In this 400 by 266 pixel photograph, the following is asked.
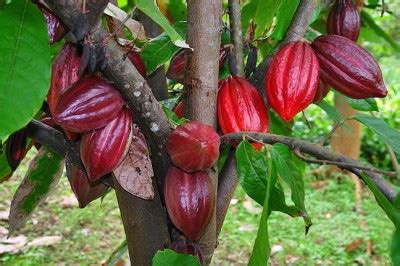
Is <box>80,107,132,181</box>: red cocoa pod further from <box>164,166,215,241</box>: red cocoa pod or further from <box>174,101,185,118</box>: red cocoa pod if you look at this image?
<box>174,101,185,118</box>: red cocoa pod

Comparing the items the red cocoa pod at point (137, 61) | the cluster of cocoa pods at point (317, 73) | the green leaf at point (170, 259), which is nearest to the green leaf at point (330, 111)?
the cluster of cocoa pods at point (317, 73)

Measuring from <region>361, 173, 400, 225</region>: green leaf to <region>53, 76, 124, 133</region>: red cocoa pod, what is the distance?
27 cm

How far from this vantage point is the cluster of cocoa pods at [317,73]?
725 mm

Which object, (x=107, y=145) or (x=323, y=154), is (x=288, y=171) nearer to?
(x=323, y=154)

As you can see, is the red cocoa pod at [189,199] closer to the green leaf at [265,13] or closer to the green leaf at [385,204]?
the green leaf at [385,204]

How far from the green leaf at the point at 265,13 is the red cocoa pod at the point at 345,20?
0.31 ft

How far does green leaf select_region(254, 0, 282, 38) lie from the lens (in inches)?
34.4

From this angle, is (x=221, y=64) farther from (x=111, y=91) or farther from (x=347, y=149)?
(x=347, y=149)

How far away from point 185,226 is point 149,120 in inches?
5.3

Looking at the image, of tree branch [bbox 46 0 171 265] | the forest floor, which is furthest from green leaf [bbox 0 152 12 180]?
the forest floor

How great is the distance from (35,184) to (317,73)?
46 centimetres

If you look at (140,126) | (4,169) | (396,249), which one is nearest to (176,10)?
(4,169)

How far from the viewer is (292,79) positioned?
0.73 metres

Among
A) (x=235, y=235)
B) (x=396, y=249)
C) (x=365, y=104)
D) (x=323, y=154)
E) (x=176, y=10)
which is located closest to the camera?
(x=396, y=249)
